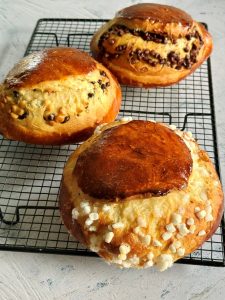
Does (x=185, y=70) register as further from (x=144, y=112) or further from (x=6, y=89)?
(x=6, y=89)

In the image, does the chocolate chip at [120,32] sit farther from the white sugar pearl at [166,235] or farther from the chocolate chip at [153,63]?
the white sugar pearl at [166,235]

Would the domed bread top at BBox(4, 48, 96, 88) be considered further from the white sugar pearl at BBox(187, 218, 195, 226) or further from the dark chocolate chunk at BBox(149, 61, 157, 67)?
the white sugar pearl at BBox(187, 218, 195, 226)

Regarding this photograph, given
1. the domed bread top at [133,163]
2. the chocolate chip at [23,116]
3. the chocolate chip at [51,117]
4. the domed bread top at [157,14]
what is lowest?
the chocolate chip at [23,116]

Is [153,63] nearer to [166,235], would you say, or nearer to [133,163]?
[133,163]

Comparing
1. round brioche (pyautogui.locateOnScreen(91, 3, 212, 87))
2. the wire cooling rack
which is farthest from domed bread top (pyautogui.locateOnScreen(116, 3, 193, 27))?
the wire cooling rack

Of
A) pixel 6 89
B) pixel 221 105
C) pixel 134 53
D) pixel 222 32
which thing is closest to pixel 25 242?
pixel 6 89

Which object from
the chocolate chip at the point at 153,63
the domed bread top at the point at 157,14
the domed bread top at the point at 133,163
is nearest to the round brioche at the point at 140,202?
Result: the domed bread top at the point at 133,163
